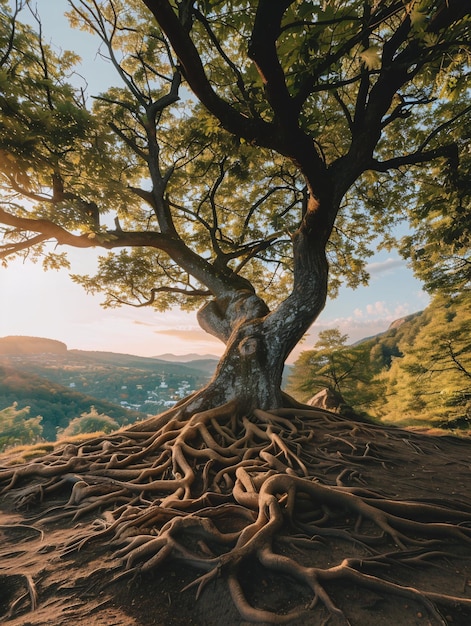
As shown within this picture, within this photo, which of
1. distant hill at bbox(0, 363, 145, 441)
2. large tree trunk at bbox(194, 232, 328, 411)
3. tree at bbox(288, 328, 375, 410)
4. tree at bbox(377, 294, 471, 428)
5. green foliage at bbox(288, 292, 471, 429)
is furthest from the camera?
distant hill at bbox(0, 363, 145, 441)

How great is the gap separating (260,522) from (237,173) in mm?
8516

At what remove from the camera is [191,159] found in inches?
348

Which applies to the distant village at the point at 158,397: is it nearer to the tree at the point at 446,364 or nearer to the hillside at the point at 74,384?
the hillside at the point at 74,384

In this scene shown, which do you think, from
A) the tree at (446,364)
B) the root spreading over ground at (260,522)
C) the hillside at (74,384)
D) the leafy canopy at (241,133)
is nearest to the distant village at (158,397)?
the hillside at (74,384)

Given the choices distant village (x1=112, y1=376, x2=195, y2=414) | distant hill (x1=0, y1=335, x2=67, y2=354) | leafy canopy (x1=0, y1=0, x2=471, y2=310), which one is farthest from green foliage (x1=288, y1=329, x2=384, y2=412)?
distant hill (x1=0, y1=335, x2=67, y2=354)

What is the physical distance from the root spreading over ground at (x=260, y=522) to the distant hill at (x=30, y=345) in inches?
7342

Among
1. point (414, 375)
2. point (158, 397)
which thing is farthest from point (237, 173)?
point (158, 397)

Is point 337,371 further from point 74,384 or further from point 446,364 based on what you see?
point 74,384

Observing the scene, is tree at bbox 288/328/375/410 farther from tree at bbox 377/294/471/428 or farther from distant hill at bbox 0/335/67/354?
distant hill at bbox 0/335/67/354

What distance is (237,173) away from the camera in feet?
26.9

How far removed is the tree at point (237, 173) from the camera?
262cm

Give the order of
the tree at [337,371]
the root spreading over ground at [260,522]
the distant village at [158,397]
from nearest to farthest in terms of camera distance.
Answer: the root spreading over ground at [260,522] < the tree at [337,371] < the distant village at [158,397]

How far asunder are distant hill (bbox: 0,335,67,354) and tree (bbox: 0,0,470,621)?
184 meters

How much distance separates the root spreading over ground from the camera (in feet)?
6.26
